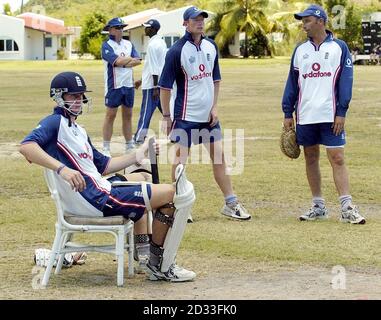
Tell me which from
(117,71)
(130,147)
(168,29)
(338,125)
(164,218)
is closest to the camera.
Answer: (164,218)

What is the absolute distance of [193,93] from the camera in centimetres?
982

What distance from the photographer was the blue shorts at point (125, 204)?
716cm

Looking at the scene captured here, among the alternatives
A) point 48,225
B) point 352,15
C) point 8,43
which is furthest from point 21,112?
point 8,43

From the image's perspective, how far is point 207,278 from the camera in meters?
7.41

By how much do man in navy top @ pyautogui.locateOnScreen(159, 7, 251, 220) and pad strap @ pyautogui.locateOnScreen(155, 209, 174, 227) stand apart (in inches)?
103

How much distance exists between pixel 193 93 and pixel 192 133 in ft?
1.37

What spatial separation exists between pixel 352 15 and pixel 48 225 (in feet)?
226

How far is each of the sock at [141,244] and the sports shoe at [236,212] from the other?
2.40m

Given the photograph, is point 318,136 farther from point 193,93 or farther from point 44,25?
point 44,25

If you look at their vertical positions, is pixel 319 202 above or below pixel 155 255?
below

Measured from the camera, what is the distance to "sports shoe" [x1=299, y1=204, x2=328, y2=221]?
987 centimetres

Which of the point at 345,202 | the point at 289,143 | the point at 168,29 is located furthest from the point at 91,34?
the point at 345,202

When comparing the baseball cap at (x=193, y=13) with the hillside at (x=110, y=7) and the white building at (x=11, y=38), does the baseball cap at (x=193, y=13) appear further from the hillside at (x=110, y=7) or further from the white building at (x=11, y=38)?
the hillside at (x=110, y=7)
